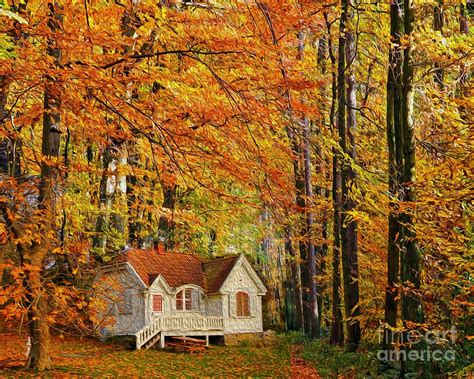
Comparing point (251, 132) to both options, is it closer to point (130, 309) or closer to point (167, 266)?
point (130, 309)

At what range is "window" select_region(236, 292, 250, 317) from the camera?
29.8 m

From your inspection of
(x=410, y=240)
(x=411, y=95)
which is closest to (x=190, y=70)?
(x=411, y=95)

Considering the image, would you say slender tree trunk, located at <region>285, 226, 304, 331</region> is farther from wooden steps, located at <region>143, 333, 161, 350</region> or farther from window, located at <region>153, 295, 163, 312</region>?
wooden steps, located at <region>143, 333, 161, 350</region>

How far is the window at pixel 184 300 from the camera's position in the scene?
92.7 feet

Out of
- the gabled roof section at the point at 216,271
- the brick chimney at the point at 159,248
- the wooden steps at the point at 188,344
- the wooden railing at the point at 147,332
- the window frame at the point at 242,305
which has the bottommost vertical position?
the wooden steps at the point at 188,344

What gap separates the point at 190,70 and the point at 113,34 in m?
6.52

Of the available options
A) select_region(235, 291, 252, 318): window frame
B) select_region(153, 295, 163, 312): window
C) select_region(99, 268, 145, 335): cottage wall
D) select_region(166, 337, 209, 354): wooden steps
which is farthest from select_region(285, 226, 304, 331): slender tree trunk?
select_region(99, 268, 145, 335): cottage wall

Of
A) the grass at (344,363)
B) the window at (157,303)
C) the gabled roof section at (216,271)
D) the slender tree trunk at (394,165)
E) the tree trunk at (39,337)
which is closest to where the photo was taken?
the slender tree trunk at (394,165)

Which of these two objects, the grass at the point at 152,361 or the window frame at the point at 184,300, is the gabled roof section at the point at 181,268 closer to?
the window frame at the point at 184,300

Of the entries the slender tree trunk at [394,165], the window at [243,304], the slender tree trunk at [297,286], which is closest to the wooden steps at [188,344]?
the window at [243,304]

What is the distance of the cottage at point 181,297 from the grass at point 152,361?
4.63 ft

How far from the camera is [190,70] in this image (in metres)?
18.0

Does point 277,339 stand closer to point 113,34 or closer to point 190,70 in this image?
point 190,70

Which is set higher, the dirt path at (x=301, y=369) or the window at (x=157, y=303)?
the window at (x=157, y=303)
